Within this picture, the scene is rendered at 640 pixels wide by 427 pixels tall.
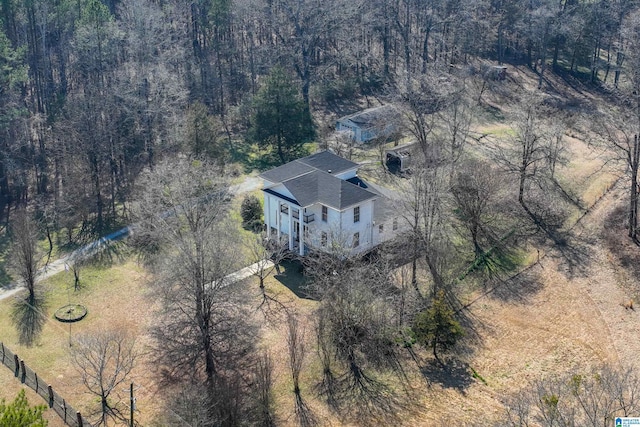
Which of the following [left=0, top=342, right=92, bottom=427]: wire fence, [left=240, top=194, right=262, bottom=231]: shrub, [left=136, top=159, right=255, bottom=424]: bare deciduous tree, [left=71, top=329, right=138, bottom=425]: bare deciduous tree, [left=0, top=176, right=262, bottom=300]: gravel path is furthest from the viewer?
[left=240, top=194, right=262, bottom=231]: shrub

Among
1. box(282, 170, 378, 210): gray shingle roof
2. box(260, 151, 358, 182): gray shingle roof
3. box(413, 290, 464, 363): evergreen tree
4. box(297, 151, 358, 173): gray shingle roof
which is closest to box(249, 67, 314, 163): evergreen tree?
box(260, 151, 358, 182): gray shingle roof

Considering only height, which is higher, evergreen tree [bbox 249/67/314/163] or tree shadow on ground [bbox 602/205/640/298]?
evergreen tree [bbox 249/67/314/163]

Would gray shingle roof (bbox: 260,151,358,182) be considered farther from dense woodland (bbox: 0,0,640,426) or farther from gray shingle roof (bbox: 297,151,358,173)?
dense woodland (bbox: 0,0,640,426)

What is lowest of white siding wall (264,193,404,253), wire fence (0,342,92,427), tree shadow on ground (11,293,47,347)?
tree shadow on ground (11,293,47,347)

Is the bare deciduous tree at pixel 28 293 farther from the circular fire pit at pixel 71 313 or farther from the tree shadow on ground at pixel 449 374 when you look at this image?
the tree shadow on ground at pixel 449 374

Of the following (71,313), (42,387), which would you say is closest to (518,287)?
(71,313)

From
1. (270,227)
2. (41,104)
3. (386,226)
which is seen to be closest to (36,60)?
(41,104)

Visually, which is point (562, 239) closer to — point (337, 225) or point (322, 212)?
point (337, 225)
